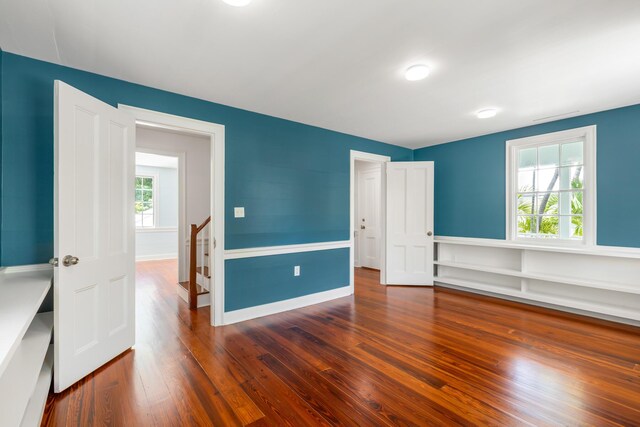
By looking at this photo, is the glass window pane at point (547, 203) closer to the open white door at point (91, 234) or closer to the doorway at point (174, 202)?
the doorway at point (174, 202)

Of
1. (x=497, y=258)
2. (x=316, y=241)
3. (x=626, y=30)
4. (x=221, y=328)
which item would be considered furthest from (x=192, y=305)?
(x=626, y=30)

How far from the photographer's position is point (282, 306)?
3768mm

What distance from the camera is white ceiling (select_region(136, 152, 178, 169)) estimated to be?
702cm

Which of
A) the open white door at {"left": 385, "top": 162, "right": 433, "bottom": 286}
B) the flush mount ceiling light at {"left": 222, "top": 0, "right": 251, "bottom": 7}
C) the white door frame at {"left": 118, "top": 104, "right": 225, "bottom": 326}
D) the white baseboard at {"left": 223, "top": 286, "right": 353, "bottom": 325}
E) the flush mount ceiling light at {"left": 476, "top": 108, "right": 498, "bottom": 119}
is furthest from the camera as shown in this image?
the open white door at {"left": 385, "top": 162, "right": 433, "bottom": 286}

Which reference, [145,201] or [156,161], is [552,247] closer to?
[156,161]

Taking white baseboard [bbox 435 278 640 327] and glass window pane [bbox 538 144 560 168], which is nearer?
white baseboard [bbox 435 278 640 327]

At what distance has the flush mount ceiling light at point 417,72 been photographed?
2.46 metres

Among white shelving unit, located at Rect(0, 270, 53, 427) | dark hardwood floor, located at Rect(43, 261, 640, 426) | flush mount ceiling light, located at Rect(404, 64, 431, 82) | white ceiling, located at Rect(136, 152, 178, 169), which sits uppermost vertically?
white ceiling, located at Rect(136, 152, 178, 169)

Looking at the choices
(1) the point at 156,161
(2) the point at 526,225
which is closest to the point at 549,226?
(2) the point at 526,225

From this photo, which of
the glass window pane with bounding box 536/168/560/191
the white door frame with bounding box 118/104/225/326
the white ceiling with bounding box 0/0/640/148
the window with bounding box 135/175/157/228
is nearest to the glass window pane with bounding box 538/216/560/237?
the glass window pane with bounding box 536/168/560/191

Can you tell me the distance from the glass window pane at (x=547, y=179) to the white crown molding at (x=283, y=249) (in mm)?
2841

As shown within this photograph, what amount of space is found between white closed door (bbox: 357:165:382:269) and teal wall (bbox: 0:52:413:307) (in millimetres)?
1153

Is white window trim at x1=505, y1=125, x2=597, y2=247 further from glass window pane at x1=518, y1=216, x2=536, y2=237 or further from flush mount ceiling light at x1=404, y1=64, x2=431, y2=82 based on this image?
flush mount ceiling light at x1=404, y1=64, x2=431, y2=82

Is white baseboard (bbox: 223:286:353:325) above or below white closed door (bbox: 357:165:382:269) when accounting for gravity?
below
